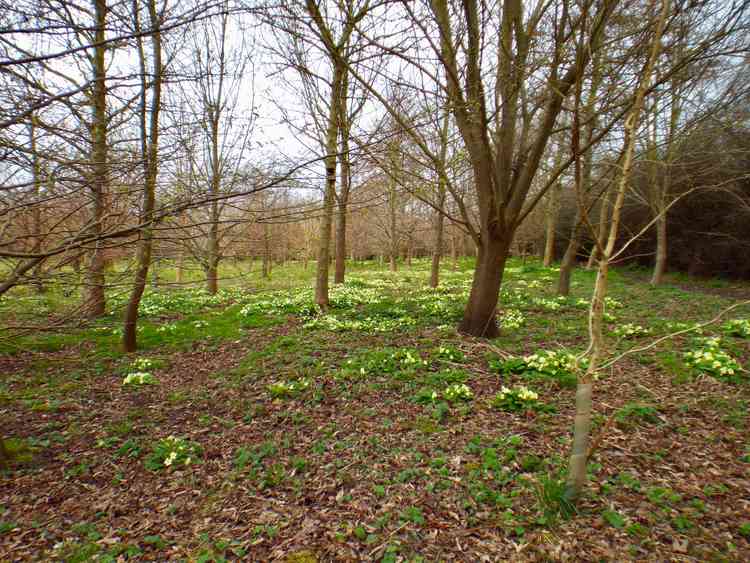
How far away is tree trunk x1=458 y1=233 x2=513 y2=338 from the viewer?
5.75 meters

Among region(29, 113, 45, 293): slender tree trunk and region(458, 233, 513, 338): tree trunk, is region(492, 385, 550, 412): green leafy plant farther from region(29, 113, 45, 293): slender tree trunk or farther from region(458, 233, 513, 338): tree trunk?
region(29, 113, 45, 293): slender tree trunk

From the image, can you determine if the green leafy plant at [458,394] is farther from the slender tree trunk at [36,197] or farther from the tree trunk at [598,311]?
the slender tree trunk at [36,197]

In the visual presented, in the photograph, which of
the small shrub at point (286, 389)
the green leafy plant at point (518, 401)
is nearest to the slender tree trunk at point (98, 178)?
the small shrub at point (286, 389)

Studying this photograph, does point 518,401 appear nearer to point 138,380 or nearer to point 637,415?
point 637,415

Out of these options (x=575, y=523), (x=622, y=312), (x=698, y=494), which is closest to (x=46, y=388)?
(x=575, y=523)

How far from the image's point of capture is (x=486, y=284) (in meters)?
5.93

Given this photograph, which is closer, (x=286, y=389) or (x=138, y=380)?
(x=286, y=389)

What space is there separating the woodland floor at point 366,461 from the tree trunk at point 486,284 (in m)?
0.54

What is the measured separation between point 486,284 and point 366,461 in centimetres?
380

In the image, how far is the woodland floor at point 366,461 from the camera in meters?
2.38

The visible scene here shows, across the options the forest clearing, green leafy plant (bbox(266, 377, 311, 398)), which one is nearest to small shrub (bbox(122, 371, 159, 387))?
the forest clearing

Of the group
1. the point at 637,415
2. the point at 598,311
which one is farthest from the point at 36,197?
the point at 637,415

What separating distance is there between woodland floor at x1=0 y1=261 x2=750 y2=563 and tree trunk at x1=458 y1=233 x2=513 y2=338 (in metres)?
0.54

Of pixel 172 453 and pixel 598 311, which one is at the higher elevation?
pixel 598 311
